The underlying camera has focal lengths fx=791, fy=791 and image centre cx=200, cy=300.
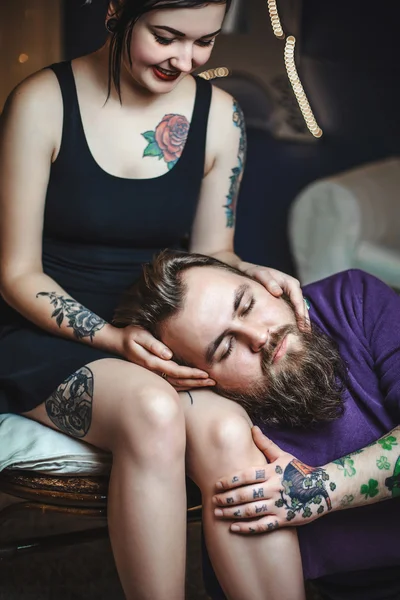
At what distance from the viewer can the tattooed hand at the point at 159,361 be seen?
4.04 feet

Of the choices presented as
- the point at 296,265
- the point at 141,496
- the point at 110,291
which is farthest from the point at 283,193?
the point at 141,496

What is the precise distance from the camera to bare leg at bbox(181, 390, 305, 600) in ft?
3.68

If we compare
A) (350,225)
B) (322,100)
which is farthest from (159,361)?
(322,100)

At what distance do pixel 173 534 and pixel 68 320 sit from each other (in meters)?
0.42

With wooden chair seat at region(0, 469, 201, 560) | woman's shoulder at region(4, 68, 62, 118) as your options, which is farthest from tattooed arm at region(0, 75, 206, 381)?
wooden chair seat at region(0, 469, 201, 560)

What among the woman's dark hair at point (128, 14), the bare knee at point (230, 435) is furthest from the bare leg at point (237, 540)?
the woman's dark hair at point (128, 14)

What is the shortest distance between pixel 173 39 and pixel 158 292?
0.41 meters

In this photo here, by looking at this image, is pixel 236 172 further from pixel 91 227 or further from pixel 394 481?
pixel 394 481

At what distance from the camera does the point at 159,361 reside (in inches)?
48.8

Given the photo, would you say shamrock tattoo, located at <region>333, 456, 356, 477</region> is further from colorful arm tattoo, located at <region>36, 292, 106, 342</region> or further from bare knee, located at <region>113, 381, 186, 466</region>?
colorful arm tattoo, located at <region>36, 292, 106, 342</region>

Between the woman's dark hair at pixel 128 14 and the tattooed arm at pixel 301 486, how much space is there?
26.3 inches

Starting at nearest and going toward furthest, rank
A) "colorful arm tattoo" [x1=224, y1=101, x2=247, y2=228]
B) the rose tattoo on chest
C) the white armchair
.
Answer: the rose tattoo on chest < "colorful arm tattoo" [x1=224, y1=101, x2=247, y2=228] < the white armchair

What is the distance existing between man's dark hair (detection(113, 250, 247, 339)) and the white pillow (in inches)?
8.7

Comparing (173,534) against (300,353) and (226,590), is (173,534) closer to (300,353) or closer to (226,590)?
(226,590)
